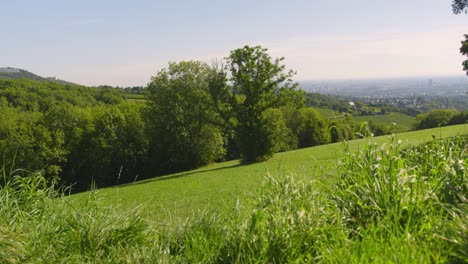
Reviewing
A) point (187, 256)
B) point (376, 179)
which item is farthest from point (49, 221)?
point (376, 179)

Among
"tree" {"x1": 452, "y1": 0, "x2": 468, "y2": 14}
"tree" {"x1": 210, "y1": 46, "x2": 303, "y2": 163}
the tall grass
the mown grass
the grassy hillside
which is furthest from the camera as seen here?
"tree" {"x1": 210, "y1": 46, "x2": 303, "y2": 163}

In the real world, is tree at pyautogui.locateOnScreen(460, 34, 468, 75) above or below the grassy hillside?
above

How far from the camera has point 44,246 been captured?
3.79m

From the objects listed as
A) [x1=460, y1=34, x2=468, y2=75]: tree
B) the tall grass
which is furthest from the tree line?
the tall grass

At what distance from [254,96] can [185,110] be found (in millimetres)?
10195

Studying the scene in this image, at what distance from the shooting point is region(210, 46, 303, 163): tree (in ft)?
92.0

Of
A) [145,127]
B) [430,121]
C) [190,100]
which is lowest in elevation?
[430,121]

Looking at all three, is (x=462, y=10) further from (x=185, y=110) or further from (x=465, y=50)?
(x=185, y=110)

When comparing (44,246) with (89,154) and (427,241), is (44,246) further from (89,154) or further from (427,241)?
(89,154)

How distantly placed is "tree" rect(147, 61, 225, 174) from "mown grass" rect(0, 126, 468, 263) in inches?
1136

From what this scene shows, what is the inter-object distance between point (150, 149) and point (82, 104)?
32770mm

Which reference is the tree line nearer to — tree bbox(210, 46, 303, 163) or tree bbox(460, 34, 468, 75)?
tree bbox(210, 46, 303, 163)

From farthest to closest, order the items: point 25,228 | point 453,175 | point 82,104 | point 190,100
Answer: point 82,104 → point 190,100 → point 25,228 → point 453,175

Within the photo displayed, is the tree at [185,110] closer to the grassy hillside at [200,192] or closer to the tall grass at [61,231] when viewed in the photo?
the grassy hillside at [200,192]
